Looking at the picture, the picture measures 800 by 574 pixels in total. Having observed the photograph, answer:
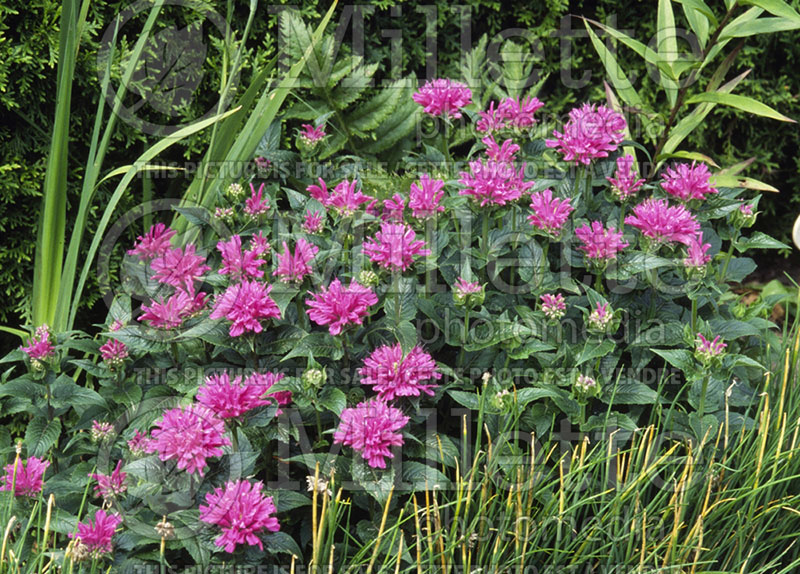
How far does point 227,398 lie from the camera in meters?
1.80

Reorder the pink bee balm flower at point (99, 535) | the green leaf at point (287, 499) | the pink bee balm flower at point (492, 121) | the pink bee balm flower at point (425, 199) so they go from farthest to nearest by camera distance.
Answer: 1. the pink bee balm flower at point (492, 121)
2. the pink bee balm flower at point (425, 199)
3. the green leaf at point (287, 499)
4. the pink bee balm flower at point (99, 535)

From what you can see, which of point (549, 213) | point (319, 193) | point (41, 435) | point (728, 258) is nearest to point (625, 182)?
point (549, 213)

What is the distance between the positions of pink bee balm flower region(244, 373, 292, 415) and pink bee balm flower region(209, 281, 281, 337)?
0.12 metres

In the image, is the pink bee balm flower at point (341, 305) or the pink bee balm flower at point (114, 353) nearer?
the pink bee balm flower at point (341, 305)

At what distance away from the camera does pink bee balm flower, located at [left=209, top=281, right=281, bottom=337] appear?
6.27 feet

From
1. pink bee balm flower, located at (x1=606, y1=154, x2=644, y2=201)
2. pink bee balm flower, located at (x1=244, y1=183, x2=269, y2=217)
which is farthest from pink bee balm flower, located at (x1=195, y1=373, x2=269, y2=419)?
pink bee balm flower, located at (x1=606, y1=154, x2=644, y2=201)

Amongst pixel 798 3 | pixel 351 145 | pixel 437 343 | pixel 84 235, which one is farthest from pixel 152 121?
pixel 798 3

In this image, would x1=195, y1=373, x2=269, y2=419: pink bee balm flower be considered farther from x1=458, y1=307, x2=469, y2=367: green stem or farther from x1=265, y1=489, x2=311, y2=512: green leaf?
x1=458, y1=307, x2=469, y2=367: green stem

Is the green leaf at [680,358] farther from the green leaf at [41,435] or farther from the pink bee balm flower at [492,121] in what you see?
the green leaf at [41,435]

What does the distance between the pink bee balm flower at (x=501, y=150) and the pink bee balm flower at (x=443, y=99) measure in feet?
0.47

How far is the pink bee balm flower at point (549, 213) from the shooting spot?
2.16m

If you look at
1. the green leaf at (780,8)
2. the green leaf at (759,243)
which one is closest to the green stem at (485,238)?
the green leaf at (759,243)

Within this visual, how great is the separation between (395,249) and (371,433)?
45 cm

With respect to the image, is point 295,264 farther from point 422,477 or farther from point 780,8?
point 780,8
